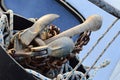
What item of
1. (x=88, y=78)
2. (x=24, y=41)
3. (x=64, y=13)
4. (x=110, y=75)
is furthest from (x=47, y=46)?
(x=110, y=75)

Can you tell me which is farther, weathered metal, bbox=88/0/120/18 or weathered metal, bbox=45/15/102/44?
weathered metal, bbox=45/15/102/44

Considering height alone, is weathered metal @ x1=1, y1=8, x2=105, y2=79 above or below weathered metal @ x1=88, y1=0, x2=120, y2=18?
below

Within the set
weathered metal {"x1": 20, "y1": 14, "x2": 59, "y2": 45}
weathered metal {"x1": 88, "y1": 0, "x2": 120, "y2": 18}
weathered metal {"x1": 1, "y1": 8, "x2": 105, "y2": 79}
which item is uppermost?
weathered metal {"x1": 88, "y1": 0, "x2": 120, "y2": 18}

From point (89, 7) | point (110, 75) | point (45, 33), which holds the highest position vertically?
point (45, 33)

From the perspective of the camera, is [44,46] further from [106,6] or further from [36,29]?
[106,6]

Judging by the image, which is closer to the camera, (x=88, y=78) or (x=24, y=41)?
(x=24, y=41)

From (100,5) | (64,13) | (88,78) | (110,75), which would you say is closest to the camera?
(100,5)

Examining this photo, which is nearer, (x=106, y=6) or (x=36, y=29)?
(x=106, y=6)

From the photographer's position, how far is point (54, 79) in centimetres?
75

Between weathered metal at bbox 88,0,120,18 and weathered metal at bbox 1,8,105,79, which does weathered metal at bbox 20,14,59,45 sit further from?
weathered metal at bbox 88,0,120,18

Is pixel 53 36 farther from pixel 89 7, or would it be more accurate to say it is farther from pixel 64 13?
pixel 89 7

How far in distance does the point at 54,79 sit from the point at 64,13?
0.35 m

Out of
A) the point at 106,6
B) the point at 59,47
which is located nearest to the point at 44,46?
the point at 59,47

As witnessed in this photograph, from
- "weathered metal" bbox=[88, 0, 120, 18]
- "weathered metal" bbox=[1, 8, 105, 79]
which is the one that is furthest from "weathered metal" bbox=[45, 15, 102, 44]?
"weathered metal" bbox=[88, 0, 120, 18]
